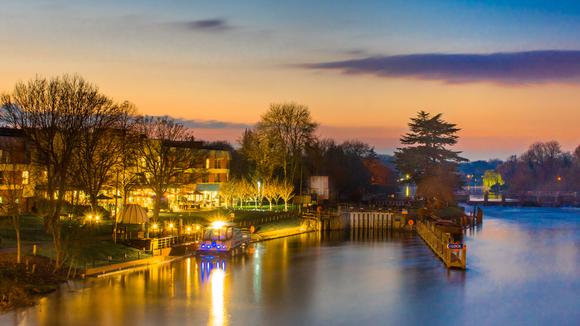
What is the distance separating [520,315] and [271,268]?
19.9 meters

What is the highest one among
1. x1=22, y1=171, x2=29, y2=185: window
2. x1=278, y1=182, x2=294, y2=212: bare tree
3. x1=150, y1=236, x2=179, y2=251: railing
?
x1=22, y1=171, x2=29, y2=185: window

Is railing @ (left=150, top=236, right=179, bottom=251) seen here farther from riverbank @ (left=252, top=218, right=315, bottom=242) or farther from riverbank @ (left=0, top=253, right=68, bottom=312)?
riverbank @ (left=252, top=218, right=315, bottom=242)

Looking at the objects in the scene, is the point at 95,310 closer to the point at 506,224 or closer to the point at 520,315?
the point at 520,315

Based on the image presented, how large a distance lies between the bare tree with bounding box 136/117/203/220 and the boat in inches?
406

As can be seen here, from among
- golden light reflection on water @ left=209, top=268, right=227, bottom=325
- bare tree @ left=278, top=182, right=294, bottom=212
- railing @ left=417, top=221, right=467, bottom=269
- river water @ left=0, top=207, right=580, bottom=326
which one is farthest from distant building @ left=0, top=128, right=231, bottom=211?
railing @ left=417, top=221, right=467, bottom=269

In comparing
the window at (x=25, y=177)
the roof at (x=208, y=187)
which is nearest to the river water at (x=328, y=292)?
the window at (x=25, y=177)

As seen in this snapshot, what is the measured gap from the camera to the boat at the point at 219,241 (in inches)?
2156

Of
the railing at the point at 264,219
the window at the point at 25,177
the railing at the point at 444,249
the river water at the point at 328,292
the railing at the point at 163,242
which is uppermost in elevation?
the window at the point at 25,177

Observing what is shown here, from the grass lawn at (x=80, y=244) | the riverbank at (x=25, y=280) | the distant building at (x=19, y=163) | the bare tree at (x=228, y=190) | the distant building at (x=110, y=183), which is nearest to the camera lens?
the riverbank at (x=25, y=280)

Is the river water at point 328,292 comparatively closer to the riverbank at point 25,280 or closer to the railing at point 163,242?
the riverbank at point 25,280

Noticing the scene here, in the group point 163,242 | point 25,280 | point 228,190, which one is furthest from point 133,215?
point 228,190

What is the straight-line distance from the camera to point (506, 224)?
10562 centimetres

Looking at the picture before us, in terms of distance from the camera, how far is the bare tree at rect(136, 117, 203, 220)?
70625 mm

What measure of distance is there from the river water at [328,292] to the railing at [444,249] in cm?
102
